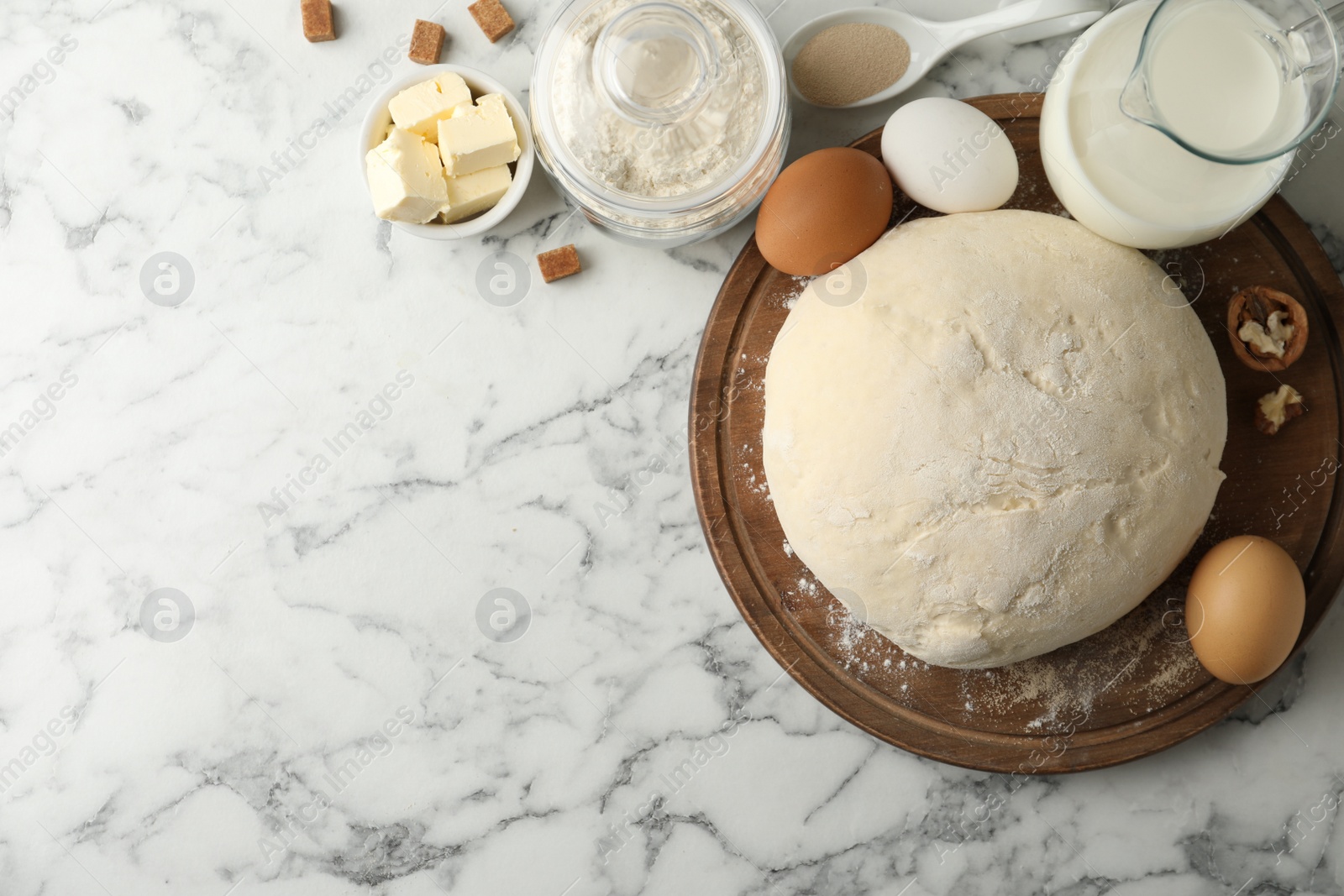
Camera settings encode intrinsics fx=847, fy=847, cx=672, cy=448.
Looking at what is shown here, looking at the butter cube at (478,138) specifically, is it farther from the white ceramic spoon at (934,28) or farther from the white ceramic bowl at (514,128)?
the white ceramic spoon at (934,28)

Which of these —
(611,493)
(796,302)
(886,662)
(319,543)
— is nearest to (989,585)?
(886,662)

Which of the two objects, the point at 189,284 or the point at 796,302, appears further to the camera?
the point at 189,284

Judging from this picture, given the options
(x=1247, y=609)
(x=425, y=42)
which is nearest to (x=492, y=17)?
(x=425, y=42)

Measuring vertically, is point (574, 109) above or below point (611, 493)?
above

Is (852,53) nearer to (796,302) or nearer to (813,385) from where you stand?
(796,302)

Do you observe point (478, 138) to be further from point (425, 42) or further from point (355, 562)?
point (355, 562)

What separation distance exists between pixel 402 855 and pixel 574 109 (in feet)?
3.85

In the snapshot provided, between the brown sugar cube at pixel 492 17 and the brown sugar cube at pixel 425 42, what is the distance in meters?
0.07

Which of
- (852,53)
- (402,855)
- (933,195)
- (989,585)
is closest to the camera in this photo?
(989,585)

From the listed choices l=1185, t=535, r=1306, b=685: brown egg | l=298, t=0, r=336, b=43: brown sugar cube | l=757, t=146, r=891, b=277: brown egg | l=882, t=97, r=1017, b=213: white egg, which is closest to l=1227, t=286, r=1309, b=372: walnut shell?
l=1185, t=535, r=1306, b=685: brown egg

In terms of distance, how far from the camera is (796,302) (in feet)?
3.92

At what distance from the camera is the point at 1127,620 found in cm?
120

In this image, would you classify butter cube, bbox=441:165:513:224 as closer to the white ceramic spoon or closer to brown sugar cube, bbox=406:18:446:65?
brown sugar cube, bbox=406:18:446:65

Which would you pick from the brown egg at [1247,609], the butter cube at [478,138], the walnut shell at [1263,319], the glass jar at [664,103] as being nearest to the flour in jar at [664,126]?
the glass jar at [664,103]
